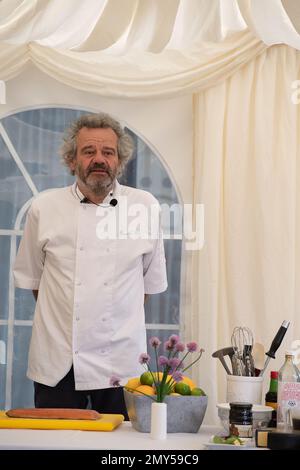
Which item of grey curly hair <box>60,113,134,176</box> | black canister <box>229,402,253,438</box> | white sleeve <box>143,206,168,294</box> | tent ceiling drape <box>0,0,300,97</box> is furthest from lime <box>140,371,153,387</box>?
tent ceiling drape <box>0,0,300,97</box>

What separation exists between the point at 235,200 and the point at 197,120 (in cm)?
38

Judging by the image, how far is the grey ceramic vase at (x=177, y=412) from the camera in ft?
6.42

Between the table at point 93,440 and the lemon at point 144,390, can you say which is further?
the lemon at point 144,390

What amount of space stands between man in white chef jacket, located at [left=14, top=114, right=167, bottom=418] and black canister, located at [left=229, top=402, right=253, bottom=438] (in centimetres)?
86

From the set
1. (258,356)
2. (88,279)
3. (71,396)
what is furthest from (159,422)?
(88,279)

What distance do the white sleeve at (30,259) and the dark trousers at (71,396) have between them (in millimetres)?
392

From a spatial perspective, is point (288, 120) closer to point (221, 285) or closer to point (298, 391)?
point (221, 285)

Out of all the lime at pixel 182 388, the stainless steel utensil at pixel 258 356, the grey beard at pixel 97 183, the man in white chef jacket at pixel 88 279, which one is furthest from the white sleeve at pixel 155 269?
the lime at pixel 182 388

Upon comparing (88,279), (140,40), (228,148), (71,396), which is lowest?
(71,396)

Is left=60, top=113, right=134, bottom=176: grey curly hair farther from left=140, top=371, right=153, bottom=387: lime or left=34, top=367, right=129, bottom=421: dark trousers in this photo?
left=140, top=371, right=153, bottom=387: lime

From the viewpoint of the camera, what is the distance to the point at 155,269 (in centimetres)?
294

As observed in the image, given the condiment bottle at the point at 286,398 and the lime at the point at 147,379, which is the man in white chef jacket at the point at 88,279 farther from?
the condiment bottle at the point at 286,398

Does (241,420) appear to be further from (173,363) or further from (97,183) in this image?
(97,183)

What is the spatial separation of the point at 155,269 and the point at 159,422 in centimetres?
113
